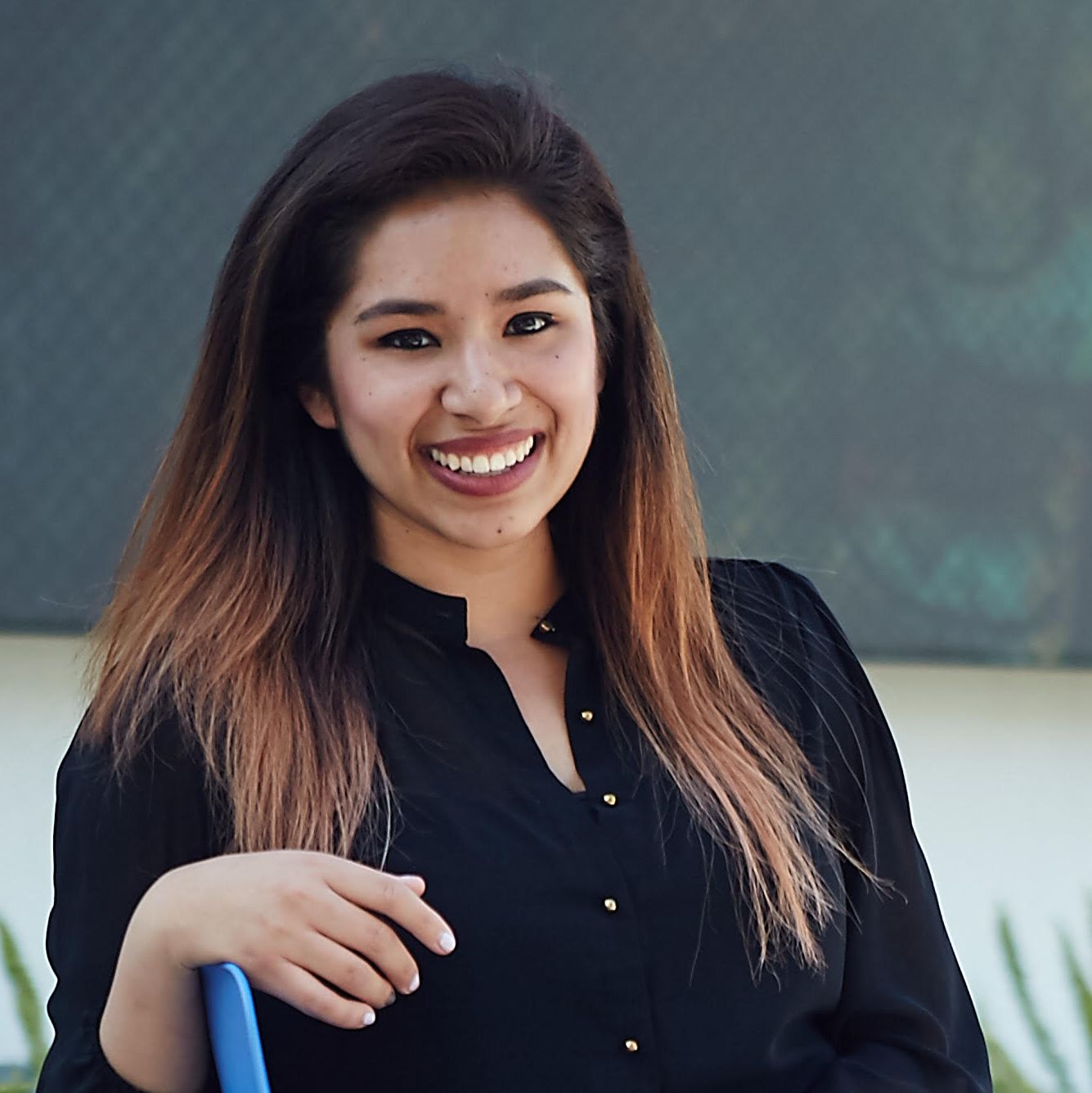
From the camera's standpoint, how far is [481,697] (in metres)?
1.46

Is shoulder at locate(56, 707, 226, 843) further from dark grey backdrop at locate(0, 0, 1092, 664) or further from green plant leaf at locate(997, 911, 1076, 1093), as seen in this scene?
green plant leaf at locate(997, 911, 1076, 1093)

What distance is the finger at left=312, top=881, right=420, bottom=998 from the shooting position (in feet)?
3.35

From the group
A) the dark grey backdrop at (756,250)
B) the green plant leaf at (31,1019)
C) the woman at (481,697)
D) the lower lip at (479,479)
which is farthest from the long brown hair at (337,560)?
the green plant leaf at (31,1019)

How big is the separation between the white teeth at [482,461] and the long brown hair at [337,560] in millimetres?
137

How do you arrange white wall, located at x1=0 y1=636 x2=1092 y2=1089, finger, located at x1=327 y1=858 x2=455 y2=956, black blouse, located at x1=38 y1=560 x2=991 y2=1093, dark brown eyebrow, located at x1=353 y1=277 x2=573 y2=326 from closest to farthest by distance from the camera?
finger, located at x1=327 y1=858 x2=455 y2=956, black blouse, located at x1=38 y1=560 x2=991 y2=1093, dark brown eyebrow, located at x1=353 y1=277 x2=573 y2=326, white wall, located at x1=0 y1=636 x2=1092 y2=1089

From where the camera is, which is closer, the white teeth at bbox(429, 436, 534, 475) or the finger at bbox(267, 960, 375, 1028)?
the finger at bbox(267, 960, 375, 1028)

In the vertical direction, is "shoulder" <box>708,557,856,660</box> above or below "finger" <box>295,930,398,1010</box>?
above

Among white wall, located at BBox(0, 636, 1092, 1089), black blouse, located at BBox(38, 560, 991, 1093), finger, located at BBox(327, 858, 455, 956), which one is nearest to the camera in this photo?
finger, located at BBox(327, 858, 455, 956)

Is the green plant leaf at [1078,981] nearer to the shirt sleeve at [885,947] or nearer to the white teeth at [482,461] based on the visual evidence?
the shirt sleeve at [885,947]

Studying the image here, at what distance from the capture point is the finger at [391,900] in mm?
1012

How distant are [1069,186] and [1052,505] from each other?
461 mm

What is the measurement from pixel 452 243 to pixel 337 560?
0.98 feet

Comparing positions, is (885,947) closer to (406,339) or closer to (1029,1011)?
(406,339)

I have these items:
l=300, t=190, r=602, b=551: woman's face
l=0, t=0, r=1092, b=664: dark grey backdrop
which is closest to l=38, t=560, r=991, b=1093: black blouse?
l=300, t=190, r=602, b=551: woman's face
